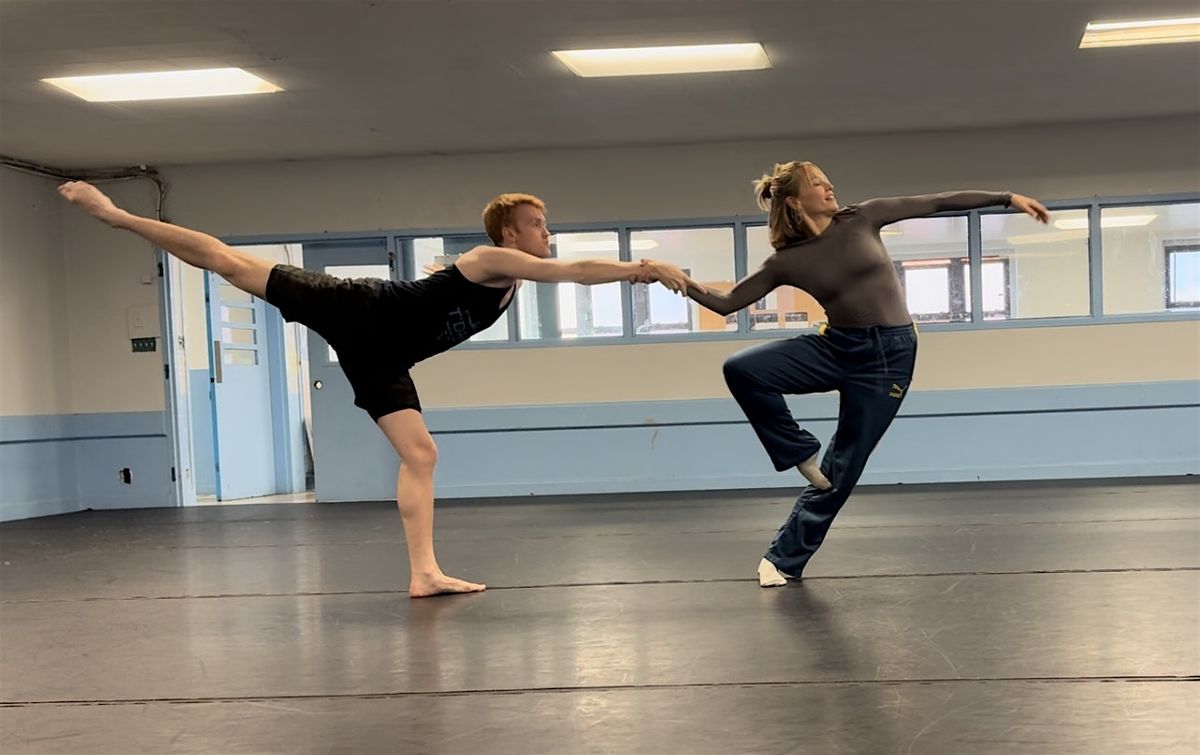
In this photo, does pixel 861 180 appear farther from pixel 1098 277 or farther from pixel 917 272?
pixel 1098 277

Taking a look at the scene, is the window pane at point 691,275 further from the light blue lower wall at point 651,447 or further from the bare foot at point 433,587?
the bare foot at point 433,587

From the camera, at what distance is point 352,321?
3418 millimetres

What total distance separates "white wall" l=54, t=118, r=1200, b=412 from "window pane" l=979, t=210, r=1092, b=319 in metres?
0.22

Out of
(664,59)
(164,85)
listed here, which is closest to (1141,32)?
(664,59)

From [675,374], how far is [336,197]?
3286 millimetres

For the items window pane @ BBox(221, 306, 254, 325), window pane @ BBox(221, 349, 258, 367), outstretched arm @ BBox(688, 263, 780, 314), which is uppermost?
window pane @ BBox(221, 306, 254, 325)

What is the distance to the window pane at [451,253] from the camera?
794 cm

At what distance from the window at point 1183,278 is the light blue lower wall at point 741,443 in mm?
690

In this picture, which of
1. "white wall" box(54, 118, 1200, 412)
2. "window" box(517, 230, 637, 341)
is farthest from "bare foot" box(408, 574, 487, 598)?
"window" box(517, 230, 637, 341)

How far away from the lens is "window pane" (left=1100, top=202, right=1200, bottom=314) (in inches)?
295

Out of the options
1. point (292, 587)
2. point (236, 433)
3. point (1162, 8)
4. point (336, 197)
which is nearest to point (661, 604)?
point (292, 587)

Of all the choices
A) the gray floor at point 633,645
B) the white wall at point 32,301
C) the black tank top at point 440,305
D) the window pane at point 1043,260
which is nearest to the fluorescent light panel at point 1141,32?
the window pane at point 1043,260

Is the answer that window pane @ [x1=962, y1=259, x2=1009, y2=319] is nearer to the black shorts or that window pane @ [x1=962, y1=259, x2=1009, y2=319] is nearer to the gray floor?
the gray floor

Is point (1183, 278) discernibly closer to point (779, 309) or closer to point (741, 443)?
point (779, 309)
